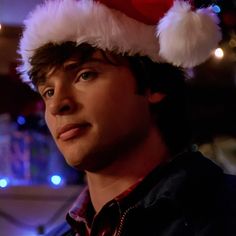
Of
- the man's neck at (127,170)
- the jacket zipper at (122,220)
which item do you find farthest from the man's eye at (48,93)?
the jacket zipper at (122,220)

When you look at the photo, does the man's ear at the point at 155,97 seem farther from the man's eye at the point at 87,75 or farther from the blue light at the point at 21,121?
the blue light at the point at 21,121

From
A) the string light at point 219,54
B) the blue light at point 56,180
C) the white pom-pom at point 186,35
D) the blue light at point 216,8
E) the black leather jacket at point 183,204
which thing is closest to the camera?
the black leather jacket at point 183,204

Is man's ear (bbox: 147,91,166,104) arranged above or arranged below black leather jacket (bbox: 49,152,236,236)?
above

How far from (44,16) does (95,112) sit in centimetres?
25

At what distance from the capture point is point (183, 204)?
0.88 meters

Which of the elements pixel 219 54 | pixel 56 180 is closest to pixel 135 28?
pixel 219 54

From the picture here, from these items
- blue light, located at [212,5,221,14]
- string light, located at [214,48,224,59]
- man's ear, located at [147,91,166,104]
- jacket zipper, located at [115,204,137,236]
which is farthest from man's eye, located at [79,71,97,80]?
string light, located at [214,48,224,59]

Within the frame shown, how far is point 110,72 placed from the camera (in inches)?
38.3

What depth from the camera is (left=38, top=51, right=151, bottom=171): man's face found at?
0.93 m

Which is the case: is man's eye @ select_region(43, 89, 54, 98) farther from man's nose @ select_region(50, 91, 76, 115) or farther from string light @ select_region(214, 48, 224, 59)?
string light @ select_region(214, 48, 224, 59)

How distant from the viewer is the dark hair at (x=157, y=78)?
0.99 m

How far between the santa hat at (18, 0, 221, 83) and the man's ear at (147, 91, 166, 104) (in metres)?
0.07

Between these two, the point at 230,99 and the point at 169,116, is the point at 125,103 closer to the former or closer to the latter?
the point at 169,116

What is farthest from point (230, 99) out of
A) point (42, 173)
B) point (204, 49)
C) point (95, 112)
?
point (95, 112)
